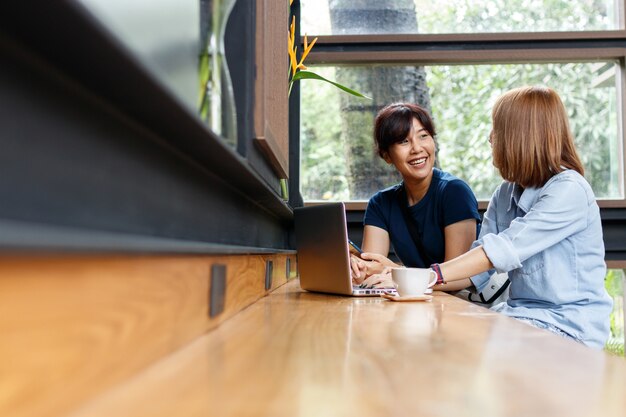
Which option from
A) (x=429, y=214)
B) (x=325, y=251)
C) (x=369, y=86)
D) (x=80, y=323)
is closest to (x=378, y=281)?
(x=325, y=251)

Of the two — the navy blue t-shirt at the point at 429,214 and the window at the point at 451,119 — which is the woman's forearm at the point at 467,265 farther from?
the window at the point at 451,119

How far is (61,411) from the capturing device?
431 mm

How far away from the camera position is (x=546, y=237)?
1.70m

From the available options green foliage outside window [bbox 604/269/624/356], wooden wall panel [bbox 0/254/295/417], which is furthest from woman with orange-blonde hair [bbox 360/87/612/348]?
green foliage outside window [bbox 604/269/624/356]

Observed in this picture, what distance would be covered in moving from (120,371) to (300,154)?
2.76m

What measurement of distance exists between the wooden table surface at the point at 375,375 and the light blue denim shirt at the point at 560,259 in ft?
2.41

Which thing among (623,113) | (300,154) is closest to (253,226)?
(300,154)

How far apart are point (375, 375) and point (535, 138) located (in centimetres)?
132

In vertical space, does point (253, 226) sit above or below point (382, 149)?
below

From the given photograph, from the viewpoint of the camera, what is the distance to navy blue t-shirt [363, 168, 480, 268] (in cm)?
242

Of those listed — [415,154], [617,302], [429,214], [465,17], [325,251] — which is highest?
[465,17]

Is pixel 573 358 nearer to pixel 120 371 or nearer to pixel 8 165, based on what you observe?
pixel 120 371

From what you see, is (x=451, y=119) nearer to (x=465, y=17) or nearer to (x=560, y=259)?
(x=465, y=17)

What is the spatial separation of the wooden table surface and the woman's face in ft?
5.08
